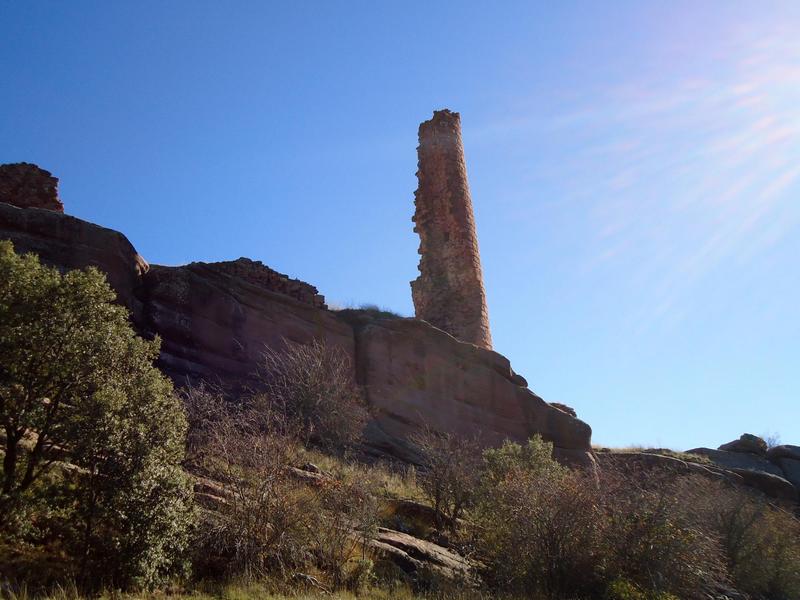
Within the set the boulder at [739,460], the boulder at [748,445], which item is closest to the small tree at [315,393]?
the boulder at [739,460]

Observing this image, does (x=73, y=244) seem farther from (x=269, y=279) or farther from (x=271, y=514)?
(x=271, y=514)

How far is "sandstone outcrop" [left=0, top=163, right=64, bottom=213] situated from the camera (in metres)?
18.9

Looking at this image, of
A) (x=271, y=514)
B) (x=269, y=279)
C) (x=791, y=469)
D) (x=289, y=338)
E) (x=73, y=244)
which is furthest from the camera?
(x=791, y=469)

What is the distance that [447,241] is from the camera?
91.0ft

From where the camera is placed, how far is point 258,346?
64.1ft

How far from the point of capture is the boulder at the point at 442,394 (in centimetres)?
2142

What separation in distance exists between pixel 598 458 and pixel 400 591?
57.9 ft

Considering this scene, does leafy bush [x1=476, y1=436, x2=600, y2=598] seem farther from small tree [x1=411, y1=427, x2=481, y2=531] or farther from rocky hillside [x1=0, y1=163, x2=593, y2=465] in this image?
rocky hillside [x1=0, y1=163, x2=593, y2=465]

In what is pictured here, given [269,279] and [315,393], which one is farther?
[269,279]

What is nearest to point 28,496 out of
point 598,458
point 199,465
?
point 199,465

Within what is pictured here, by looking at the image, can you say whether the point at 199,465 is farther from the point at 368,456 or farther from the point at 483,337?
the point at 483,337

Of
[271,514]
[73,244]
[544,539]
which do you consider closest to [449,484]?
[544,539]

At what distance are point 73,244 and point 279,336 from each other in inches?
254

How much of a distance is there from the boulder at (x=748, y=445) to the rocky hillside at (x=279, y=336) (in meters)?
11.7
